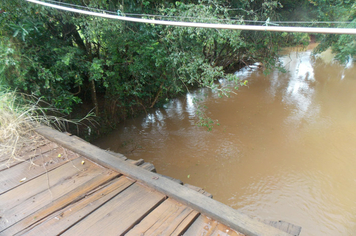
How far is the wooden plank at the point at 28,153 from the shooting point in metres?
1.85

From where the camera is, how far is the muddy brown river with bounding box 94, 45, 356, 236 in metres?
3.42

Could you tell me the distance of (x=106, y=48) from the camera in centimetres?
409

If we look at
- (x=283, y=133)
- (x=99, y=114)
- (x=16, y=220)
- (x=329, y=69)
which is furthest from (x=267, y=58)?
(x=16, y=220)

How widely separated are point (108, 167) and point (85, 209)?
1.33 ft

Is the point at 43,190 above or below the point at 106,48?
below

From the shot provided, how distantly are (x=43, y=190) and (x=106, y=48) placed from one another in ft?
10.4

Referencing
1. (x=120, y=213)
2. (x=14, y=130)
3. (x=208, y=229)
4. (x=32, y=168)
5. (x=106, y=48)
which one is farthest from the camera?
(x=106, y=48)

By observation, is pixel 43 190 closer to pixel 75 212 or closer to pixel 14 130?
pixel 75 212

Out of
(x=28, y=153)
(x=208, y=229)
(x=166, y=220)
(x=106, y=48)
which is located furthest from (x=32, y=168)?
(x=106, y=48)

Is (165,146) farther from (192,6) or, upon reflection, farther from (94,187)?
(94,187)

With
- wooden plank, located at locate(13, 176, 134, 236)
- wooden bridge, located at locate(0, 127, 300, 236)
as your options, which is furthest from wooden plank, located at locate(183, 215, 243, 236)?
wooden plank, located at locate(13, 176, 134, 236)

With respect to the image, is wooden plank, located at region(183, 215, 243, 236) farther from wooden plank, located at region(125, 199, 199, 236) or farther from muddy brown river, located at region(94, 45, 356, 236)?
muddy brown river, located at region(94, 45, 356, 236)

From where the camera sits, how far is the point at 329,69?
946 centimetres

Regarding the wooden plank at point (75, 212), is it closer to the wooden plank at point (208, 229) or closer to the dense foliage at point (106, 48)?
the wooden plank at point (208, 229)
